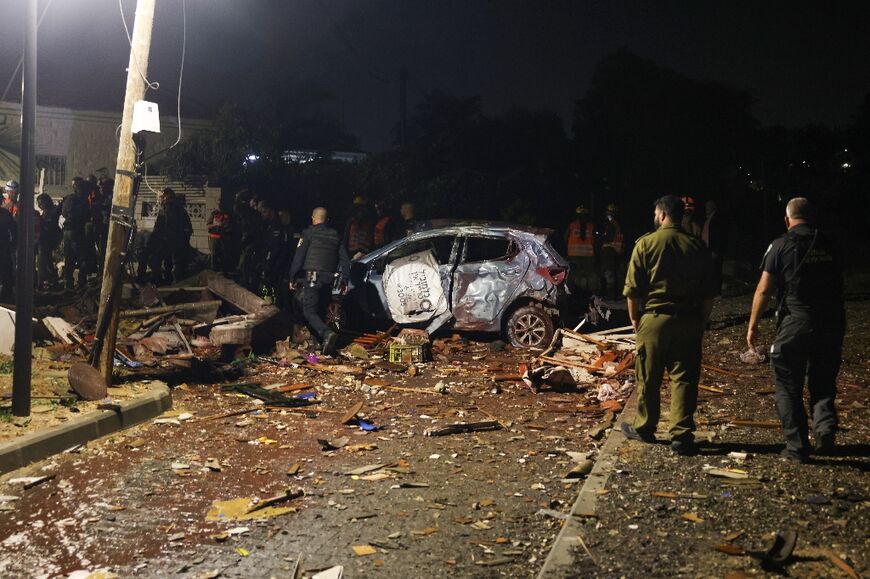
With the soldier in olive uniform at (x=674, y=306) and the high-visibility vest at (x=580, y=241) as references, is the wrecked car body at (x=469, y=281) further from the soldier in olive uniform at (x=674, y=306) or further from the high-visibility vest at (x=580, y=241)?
the soldier in olive uniform at (x=674, y=306)

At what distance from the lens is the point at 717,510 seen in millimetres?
4945

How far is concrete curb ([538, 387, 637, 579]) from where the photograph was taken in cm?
416

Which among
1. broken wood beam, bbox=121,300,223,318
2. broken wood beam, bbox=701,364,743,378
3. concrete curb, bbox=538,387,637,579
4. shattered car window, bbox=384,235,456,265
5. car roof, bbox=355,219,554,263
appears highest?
car roof, bbox=355,219,554,263

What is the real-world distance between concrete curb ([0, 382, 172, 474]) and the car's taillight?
545 centimetres

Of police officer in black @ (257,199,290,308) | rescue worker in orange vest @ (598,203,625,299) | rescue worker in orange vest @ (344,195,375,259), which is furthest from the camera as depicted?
rescue worker in orange vest @ (598,203,625,299)

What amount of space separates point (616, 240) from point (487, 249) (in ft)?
16.7

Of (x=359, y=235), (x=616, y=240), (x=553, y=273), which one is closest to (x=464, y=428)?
(x=553, y=273)

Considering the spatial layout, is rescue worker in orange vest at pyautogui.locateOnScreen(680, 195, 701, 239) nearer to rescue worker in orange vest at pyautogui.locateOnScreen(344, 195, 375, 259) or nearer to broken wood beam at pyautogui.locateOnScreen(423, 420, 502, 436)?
broken wood beam at pyautogui.locateOnScreen(423, 420, 502, 436)

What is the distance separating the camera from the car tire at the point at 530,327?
11781mm

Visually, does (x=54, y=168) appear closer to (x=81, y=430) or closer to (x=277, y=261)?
(x=277, y=261)

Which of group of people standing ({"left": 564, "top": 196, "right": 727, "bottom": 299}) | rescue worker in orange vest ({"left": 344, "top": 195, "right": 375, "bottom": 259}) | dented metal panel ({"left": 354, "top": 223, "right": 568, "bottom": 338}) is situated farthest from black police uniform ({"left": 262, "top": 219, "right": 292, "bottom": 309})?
group of people standing ({"left": 564, "top": 196, "right": 727, "bottom": 299})

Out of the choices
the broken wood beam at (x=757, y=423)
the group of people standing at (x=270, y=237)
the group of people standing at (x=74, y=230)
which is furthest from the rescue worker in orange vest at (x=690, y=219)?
the group of people standing at (x=74, y=230)

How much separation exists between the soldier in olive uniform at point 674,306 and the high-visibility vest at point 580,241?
969 cm

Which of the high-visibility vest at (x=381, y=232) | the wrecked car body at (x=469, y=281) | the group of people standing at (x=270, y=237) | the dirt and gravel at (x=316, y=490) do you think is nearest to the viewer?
the dirt and gravel at (x=316, y=490)
